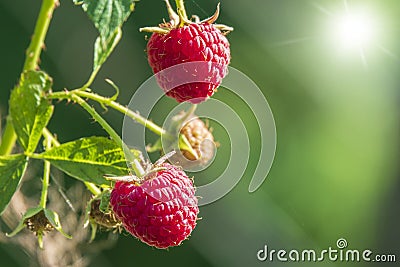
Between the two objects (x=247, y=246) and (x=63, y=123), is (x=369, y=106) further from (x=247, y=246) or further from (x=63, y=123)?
(x=63, y=123)

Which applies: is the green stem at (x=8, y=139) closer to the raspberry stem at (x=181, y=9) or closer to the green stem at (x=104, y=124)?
the green stem at (x=104, y=124)

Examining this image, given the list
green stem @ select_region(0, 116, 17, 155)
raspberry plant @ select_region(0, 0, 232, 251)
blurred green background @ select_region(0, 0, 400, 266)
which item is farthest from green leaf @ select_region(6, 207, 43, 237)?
blurred green background @ select_region(0, 0, 400, 266)

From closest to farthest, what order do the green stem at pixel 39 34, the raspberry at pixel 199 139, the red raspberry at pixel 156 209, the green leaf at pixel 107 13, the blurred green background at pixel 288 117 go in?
the green leaf at pixel 107 13 → the red raspberry at pixel 156 209 → the green stem at pixel 39 34 → the raspberry at pixel 199 139 → the blurred green background at pixel 288 117

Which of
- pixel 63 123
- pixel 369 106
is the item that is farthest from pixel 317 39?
pixel 63 123

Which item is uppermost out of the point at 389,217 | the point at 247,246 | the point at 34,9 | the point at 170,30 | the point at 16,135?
the point at 34,9

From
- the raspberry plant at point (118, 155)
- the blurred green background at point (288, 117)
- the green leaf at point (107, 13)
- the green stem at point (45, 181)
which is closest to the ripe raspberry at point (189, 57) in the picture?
the raspberry plant at point (118, 155)

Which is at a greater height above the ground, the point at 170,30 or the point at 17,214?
the point at 170,30
